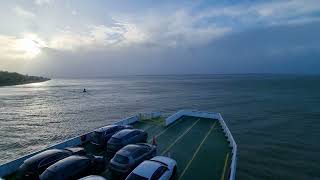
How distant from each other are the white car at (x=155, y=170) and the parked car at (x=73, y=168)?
2783mm

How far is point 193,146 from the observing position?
19.0m

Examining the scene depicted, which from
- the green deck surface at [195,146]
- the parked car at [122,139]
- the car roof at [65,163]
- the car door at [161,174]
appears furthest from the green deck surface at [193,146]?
the car roof at [65,163]

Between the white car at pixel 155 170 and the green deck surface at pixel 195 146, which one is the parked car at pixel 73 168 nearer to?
the white car at pixel 155 170

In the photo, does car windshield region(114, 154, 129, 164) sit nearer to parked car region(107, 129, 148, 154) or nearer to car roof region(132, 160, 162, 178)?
car roof region(132, 160, 162, 178)

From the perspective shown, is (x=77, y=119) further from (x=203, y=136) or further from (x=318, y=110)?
(x=318, y=110)

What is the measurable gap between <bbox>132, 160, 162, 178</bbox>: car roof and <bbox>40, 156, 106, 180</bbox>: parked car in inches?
116

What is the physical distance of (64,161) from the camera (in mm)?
12117

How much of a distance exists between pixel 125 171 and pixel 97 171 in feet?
6.96

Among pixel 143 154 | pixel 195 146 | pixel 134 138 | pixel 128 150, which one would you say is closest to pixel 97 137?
pixel 134 138

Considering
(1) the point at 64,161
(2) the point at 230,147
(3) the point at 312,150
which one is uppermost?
(1) the point at 64,161

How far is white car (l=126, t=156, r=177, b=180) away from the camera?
11.2 m

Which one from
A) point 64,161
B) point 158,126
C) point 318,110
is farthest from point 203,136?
point 318,110

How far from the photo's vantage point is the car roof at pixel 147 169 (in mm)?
11291

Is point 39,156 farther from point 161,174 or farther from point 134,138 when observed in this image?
point 161,174
